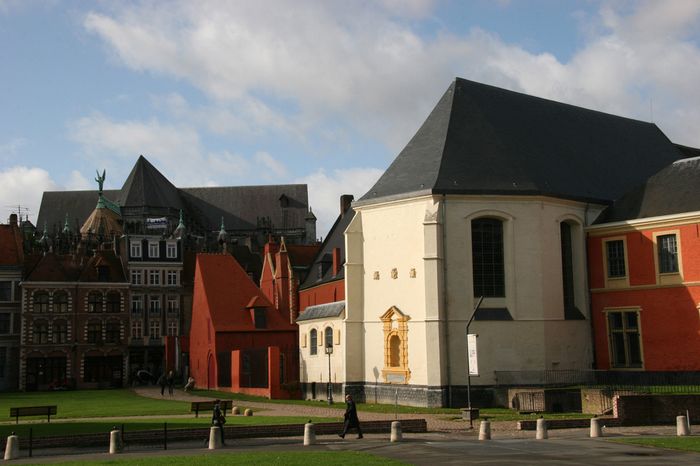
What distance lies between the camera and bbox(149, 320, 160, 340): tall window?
7850 cm

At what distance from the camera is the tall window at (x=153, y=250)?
261ft

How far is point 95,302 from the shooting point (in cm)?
7325

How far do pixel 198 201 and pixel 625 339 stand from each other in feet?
317

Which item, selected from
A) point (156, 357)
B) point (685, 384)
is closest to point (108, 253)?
point (156, 357)

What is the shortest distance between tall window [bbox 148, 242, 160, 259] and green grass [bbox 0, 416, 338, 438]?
4835cm

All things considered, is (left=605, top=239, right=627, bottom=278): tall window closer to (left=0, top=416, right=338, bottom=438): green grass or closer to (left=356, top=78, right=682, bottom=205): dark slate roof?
(left=356, top=78, right=682, bottom=205): dark slate roof

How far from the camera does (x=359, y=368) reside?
136ft

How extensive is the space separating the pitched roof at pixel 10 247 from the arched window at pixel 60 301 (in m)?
3.94

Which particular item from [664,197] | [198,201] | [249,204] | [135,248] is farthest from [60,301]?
[249,204]

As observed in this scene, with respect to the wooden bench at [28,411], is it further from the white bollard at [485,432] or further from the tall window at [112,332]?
the tall window at [112,332]

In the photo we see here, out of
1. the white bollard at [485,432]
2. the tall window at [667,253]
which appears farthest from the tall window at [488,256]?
the white bollard at [485,432]

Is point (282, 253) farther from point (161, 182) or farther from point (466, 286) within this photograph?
point (161, 182)

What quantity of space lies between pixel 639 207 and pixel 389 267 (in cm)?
1191

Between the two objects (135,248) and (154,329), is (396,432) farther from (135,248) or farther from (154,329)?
(135,248)
